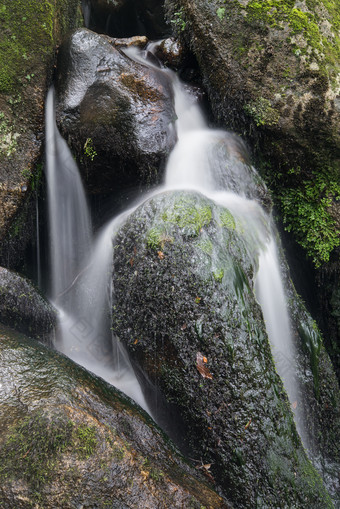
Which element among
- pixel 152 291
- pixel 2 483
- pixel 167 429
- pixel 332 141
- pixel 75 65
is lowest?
pixel 167 429

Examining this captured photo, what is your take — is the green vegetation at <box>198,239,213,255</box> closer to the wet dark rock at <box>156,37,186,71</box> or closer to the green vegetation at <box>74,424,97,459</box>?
the green vegetation at <box>74,424,97,459</box>

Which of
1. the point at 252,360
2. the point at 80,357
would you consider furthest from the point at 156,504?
the point at 80,357

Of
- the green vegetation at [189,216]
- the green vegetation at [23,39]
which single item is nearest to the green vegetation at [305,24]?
the green vegetation at [23,39]

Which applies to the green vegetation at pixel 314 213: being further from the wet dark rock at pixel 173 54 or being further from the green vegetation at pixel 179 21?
the green vegetation at pixel 179 21

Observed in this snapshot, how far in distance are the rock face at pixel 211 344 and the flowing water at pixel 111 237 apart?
56 cm

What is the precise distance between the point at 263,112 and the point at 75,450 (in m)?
4.40

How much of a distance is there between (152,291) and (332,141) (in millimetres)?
3135

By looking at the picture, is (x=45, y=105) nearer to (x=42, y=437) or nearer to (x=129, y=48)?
(x=129, y=48)

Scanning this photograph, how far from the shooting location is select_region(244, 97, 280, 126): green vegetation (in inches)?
189

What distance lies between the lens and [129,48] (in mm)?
5871

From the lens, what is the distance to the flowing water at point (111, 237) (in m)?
3.75

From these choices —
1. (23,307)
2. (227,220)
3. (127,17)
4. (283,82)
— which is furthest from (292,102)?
(127,17)

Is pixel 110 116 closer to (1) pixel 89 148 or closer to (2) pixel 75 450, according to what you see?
(1) pixel 89 148

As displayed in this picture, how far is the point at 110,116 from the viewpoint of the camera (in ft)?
15.0
